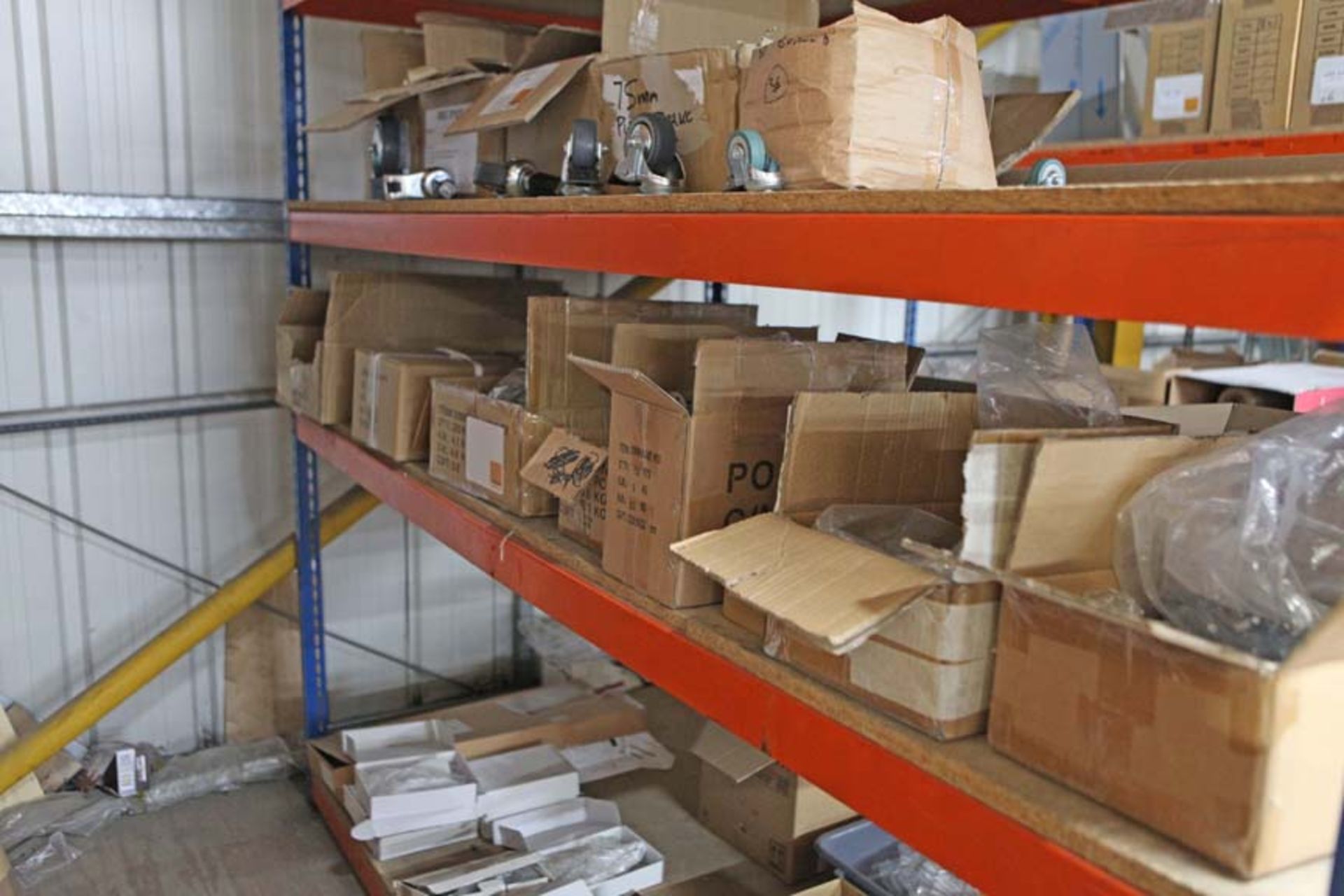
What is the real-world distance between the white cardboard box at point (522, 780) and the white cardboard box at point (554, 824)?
0.02 m

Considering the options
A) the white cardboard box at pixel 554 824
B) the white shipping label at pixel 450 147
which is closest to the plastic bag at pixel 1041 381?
the white shipping label at pixel 450 147

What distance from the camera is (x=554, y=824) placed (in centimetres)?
211

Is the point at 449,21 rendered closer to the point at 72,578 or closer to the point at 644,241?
the point at 644,241

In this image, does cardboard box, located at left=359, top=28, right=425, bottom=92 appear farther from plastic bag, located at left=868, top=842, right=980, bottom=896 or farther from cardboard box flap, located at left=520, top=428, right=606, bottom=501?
plastic bag, located at left=868, top=842, right=980, bottom=896

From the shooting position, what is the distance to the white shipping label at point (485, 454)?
1.58 metres

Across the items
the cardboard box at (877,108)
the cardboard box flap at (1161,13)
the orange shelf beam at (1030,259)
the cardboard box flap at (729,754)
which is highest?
the cardboard box flap at (1161,13)

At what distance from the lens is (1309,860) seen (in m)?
0.68

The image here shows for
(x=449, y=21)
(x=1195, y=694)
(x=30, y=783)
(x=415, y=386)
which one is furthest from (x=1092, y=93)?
(x=30, y=783)

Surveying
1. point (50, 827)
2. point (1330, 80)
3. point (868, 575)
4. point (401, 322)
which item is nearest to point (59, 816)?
point (50, 827)

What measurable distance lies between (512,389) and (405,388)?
24 cm

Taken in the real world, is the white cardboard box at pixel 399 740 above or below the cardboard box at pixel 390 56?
below

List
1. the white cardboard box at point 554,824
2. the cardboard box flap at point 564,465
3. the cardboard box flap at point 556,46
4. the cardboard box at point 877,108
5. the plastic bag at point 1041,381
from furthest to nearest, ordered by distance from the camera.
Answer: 1. the white cardboard box at point 554,824
2. the cardboard box flap at point 556,46
3. the cardboard box flap at point 564,465
4. the plastic bag at point 1041,381
5. the cardboard box at point 877,108

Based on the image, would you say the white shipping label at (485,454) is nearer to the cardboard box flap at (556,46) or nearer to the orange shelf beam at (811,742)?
the orange shelf beam at (811,742)

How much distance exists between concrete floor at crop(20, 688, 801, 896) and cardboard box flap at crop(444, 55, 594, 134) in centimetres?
143
